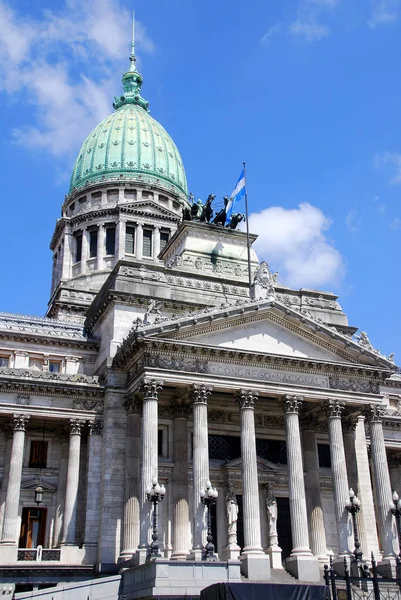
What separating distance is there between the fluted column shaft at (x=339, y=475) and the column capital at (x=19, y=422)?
59.7ft

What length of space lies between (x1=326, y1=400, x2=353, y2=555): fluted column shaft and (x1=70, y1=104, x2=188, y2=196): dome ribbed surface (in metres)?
46.9

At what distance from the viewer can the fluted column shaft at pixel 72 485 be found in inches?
1607

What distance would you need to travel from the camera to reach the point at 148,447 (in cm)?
3797

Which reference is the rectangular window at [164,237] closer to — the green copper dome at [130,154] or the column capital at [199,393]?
the green copper dome at [130,154]

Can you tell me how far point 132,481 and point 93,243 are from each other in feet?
146

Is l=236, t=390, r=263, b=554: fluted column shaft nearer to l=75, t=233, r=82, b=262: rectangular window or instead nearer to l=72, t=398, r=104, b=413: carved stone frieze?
l=72, t=398, r=104, b=413: carved stone frieze

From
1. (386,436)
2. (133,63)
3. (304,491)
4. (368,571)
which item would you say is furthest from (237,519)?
(133,63)

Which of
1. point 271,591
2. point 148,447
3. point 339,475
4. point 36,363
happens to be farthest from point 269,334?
point 271,591

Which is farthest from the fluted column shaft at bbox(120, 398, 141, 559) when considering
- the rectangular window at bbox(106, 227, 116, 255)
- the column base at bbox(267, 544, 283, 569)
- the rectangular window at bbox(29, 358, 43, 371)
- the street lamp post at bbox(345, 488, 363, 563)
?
the rectangular window at bbox(106, 227, 116, 255)

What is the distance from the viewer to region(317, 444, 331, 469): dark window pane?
48000 mm

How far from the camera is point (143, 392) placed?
39.6 metres

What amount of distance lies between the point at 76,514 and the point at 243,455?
34.2 feet

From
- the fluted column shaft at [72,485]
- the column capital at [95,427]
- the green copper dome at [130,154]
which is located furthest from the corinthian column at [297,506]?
the green copper dome at [130,154]

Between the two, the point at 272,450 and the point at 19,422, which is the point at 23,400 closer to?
the point at 19,422
